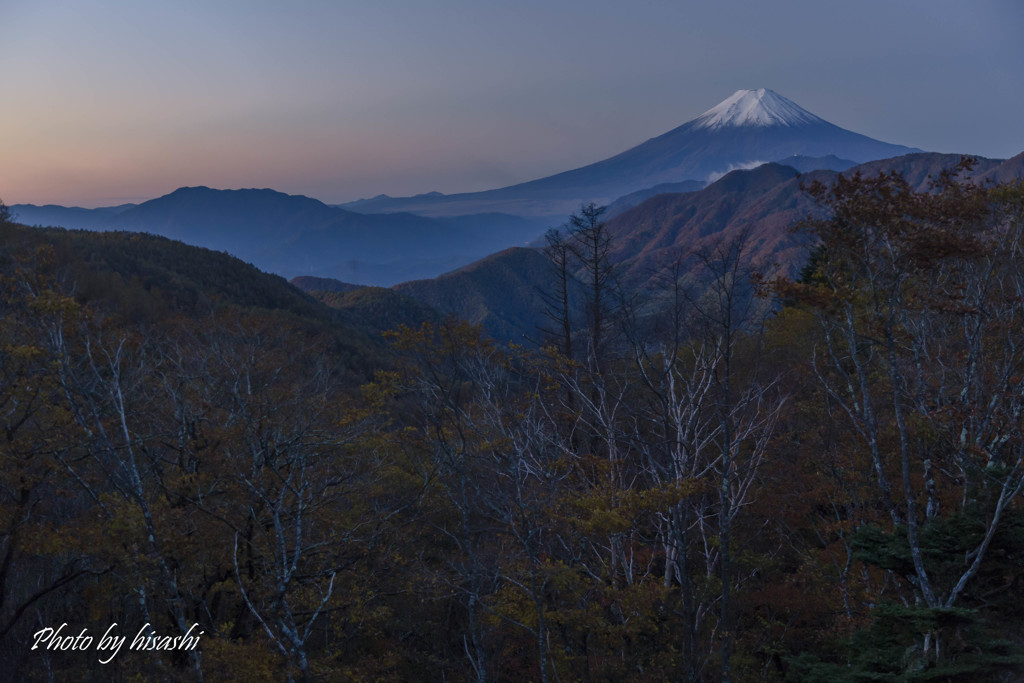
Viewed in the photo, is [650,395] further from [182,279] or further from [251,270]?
[251,270]

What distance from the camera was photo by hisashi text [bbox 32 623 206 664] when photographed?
29.5ft

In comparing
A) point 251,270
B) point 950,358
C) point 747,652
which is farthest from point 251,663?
point 251,270

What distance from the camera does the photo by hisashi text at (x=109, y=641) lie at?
29.5 feet

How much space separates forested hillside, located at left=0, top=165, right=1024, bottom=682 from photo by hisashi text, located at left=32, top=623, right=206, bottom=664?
0.25 m

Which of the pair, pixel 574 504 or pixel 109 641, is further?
pixel 109 641

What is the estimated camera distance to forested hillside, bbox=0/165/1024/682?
8.95 metres

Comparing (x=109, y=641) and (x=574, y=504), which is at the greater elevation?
(x=574, y=504)

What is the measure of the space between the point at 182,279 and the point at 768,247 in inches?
5474

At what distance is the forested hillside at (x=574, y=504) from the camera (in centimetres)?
895

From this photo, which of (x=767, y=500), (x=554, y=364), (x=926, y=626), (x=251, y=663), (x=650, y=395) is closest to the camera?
(x=926, y=626)

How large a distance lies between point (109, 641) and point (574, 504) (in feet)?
28.3

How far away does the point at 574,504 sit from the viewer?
32.3 feet

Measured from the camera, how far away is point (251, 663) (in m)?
8.16

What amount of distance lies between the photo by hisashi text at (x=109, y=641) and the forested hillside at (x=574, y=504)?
25 centimetres
